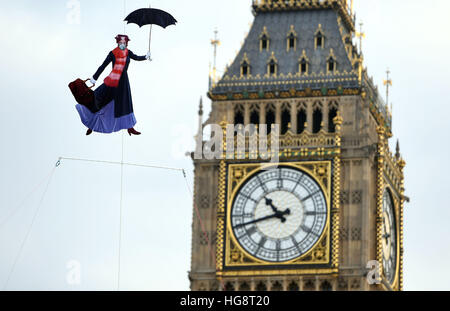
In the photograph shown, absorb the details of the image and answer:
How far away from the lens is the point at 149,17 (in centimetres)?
6431

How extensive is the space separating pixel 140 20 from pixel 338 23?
134ft

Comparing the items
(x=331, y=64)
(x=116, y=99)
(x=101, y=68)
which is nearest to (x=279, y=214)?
(x=331, y=64)

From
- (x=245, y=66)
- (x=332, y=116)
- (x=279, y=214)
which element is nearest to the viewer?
(x=279, y=214)

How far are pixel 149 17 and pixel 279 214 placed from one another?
36.8 metres

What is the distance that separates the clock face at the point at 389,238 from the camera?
103 meters

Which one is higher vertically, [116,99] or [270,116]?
[270,116]

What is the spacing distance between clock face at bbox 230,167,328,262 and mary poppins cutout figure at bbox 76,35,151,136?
36.8m

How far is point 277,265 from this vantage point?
327 feet

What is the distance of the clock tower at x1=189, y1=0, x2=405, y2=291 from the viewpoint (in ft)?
327

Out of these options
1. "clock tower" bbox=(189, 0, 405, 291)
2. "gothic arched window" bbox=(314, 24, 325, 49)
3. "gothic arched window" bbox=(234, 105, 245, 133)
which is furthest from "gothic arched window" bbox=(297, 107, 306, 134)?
"gothic arched window" bbox=(314, 24, 325, 49)

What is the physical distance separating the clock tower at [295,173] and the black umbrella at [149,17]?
36.1 m

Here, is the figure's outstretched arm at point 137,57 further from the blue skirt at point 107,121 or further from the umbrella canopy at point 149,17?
the blue skirt at point 107,121

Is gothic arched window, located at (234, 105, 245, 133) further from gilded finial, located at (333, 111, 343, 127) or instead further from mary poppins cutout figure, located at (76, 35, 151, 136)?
mary poppins cutout figure, located at (76, 35, 151, 136)

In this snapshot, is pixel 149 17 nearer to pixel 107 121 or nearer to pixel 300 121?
pixel 107 121
